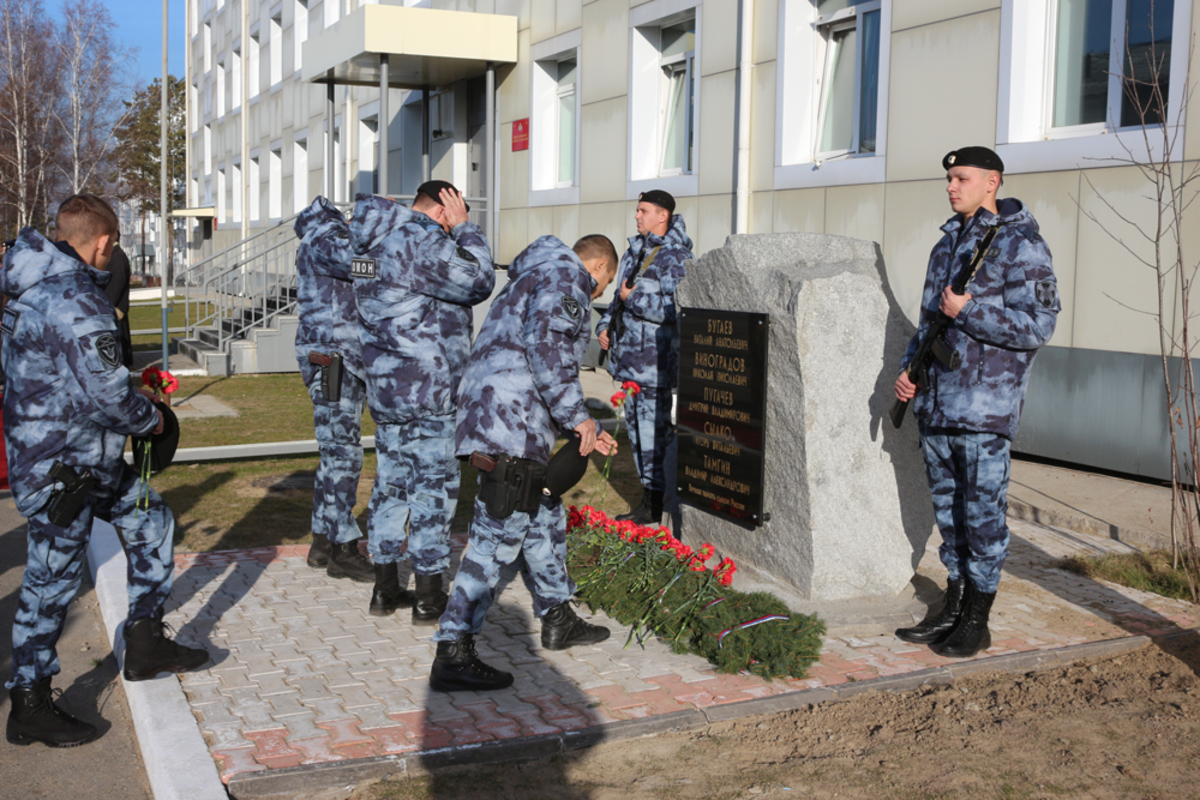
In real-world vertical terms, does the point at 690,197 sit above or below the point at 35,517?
above

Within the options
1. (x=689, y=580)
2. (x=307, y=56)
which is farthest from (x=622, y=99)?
(x=689, y=580)

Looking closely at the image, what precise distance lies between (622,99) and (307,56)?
25.0 ft

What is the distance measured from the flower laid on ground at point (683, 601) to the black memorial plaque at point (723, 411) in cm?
29

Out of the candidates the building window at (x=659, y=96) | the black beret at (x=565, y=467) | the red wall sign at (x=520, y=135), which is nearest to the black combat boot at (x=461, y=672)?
the black beret at (x=565, y=467)

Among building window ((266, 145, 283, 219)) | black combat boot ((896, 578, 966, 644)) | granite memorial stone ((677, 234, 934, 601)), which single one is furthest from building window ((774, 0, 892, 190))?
building window ((266, 145, 283, 219))

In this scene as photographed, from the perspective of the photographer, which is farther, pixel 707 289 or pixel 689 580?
pixel 707 289

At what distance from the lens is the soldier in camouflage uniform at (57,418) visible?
3.61 metres

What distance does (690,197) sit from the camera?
39.8 feet

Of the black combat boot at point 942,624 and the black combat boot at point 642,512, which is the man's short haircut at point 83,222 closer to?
the black combat boot at point 942,624

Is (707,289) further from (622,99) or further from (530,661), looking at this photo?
(622,99)

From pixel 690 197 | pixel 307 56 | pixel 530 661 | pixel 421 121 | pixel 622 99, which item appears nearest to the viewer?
pixel 530 661

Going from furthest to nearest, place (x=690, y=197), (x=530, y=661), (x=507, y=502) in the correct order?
(x=690, y=197), (x=530, y=661), (x=507, y=502)

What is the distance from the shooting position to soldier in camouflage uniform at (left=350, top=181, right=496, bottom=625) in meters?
4.68

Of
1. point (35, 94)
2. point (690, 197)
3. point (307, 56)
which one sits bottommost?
point (690, 197)
